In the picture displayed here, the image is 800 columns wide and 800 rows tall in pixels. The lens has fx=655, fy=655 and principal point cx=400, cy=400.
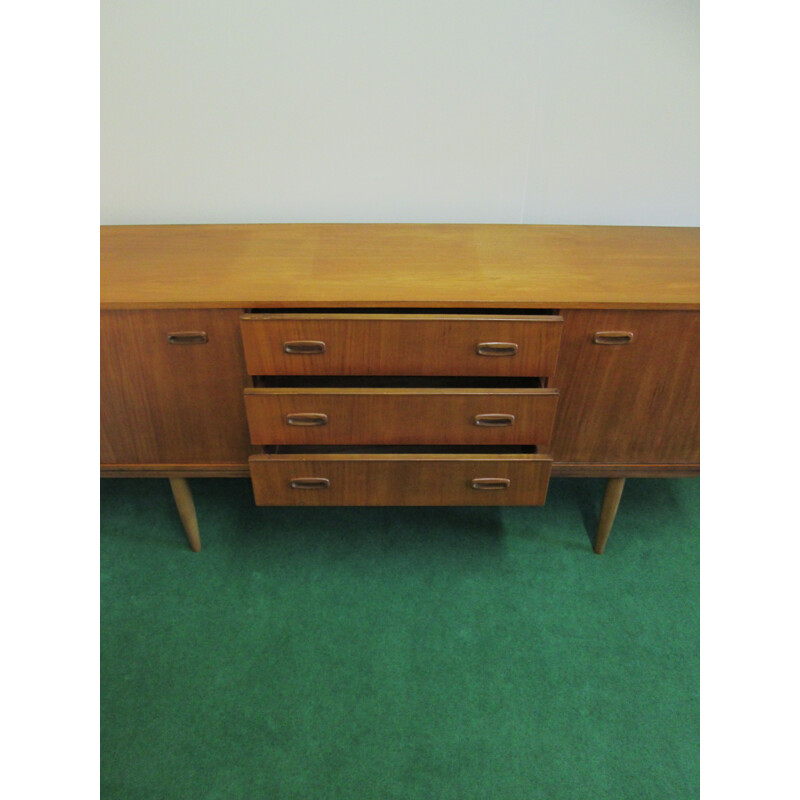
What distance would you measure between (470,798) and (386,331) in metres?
0.71

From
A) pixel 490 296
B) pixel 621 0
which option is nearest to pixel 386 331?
pixel 490 296

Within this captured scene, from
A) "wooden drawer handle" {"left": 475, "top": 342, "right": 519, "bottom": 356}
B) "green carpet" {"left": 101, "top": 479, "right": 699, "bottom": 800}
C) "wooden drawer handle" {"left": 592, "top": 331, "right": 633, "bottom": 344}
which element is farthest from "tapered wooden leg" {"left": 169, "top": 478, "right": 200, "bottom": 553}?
"wooden drawer handle" {"left": 592, "top": 331, "right": 633, "bottom": 344}

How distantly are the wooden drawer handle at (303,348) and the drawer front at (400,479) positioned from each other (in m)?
0.18

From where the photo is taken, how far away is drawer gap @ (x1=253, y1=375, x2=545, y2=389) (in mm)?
1135

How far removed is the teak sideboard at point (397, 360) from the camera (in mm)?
1015

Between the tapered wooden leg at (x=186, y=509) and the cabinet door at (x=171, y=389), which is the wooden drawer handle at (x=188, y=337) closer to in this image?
the cabinet door at (x=171, y=389)

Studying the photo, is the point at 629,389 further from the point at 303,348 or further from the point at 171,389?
the point at 171,389

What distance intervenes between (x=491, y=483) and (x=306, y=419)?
13.1 inches

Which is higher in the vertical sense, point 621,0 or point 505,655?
point 621,0

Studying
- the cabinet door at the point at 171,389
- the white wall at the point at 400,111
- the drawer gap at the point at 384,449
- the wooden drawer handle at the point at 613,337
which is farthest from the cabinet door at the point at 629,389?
the cabinet door at the point at 171,389

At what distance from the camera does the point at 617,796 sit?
0.98 m

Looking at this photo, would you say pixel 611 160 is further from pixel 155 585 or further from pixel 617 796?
pixel 155 585

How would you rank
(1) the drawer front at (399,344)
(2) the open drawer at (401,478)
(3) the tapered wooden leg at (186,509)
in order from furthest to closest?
(3) the tapered wooden leg at (186,509)
(2) the open drawer at (401,478)
(1) the drawer front at (399,344)

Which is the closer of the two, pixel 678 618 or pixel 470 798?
pixel 470 798
